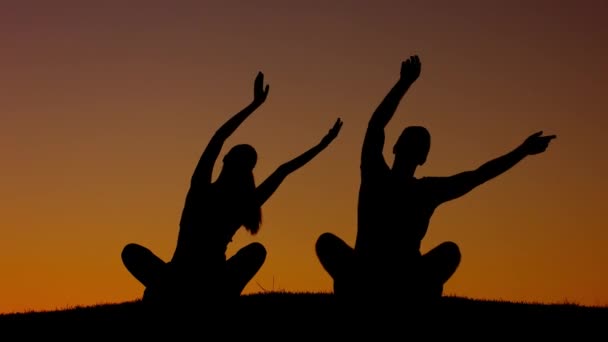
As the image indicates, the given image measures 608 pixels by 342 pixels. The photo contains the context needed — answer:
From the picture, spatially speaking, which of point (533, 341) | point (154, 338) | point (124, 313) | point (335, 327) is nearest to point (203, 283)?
point (154, 338)

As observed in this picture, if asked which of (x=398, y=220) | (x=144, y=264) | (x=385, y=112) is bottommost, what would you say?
(x=144, y=264)

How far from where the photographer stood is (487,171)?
28.9 ft

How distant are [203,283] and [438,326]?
7.74 ft

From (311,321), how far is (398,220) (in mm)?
2406

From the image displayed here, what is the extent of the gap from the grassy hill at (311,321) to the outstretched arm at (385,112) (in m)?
1.32

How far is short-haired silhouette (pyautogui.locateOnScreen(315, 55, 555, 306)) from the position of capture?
8.53 m

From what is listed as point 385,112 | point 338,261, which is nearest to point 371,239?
point 338,261

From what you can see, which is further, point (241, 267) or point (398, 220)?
point (241, 267)

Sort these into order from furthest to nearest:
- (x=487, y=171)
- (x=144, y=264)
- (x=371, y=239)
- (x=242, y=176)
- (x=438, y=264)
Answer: (x=242, y=176) → (x=144, y=264) → (x=487, y=171) → (x=371, y=239) → (x=438, y=264)

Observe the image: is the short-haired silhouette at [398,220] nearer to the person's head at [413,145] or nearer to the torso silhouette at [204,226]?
the person's head at [413,145]

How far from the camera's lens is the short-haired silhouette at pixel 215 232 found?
379 inches

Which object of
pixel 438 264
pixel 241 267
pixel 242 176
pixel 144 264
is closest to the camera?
pixel 438 264

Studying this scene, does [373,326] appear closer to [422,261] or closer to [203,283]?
[422,261]

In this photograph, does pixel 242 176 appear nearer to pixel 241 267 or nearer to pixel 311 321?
pixel 241 267
